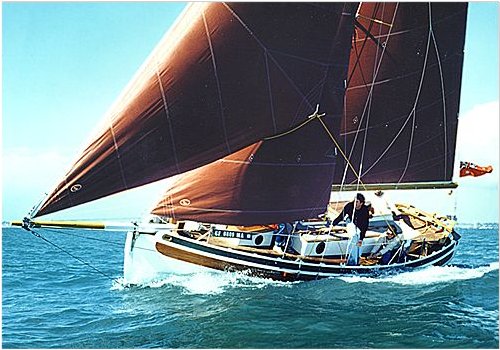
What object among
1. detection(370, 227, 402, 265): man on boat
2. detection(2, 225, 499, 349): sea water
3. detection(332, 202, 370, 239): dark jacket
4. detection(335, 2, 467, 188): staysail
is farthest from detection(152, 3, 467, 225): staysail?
detection(2, 225, 499, 349): sea water

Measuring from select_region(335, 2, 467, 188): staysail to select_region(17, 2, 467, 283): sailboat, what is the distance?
0.05m

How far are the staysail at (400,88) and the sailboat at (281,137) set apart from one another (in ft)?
0.15

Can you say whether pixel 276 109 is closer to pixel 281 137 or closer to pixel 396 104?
pixel 281 137

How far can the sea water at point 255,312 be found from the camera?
920cm

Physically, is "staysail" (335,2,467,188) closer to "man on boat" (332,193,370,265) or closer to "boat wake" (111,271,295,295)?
"man on boat" (332,193,370,265)

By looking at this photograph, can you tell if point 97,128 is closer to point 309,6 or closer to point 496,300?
point 309,6

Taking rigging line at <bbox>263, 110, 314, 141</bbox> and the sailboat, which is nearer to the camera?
the sailboat

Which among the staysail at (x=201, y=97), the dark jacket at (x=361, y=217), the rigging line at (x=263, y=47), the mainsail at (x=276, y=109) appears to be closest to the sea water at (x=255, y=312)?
the dark jacket at (x=361, y=217)

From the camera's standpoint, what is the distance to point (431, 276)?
48.8ft

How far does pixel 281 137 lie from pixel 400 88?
22.3ft

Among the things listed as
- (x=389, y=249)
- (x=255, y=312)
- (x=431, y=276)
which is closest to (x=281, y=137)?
(x=255, y=312)

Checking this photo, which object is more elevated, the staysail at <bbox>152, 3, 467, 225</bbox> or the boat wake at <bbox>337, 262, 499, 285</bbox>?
the staysail at <bbox>152, 3, 467, 225</bbox>

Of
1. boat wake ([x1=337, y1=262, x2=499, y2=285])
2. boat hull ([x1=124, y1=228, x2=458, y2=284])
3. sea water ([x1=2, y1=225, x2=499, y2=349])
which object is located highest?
boat hull ([x1=124, y1=228, x2=458, y2=284])

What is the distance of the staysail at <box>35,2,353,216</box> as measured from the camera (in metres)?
9.62
